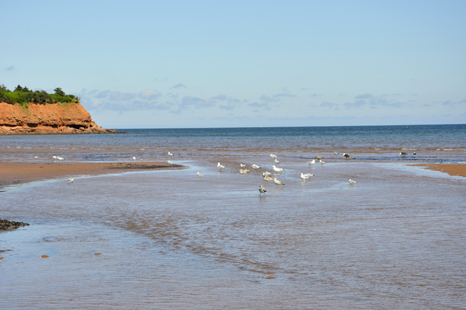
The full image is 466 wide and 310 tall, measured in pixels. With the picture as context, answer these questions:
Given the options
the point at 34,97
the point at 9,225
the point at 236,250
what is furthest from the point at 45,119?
the point at 236,250

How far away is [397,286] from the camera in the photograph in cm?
654

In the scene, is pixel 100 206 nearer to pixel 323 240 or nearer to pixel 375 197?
pixel 323 240

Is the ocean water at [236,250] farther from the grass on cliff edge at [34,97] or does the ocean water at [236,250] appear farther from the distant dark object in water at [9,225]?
the grass on cliff edge at [34,97]

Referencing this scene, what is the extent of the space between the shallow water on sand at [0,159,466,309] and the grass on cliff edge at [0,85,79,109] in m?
107

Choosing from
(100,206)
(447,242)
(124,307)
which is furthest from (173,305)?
(100,206)

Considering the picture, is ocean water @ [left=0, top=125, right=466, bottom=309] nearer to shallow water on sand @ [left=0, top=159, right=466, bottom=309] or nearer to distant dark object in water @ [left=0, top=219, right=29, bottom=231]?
shallow water on sand @ [left=0, top=159, right=466, bottom=309]

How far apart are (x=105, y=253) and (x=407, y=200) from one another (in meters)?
9.86

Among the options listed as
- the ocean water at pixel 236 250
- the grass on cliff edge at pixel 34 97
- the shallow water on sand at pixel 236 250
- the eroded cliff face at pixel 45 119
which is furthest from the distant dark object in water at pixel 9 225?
the grass on cliff edge at pixel 34 97

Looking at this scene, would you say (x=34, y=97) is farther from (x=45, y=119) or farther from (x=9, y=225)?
(x=9, y=225)

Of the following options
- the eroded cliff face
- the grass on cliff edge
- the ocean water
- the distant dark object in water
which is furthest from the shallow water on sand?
the grass on cliff edge

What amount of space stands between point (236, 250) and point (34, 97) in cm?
12118

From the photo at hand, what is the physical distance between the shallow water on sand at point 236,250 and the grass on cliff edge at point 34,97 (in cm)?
10734

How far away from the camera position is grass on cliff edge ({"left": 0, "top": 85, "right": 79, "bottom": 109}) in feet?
367

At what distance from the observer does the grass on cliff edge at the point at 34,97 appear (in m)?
112
